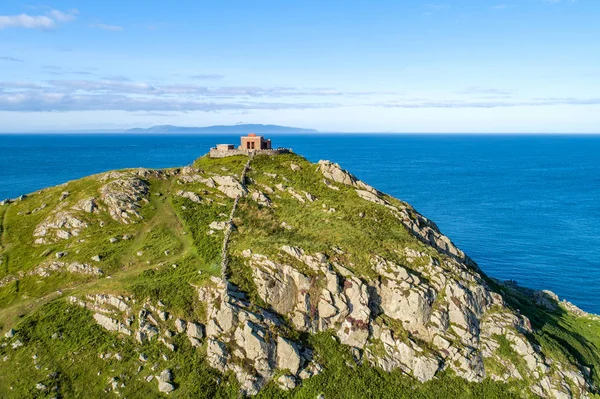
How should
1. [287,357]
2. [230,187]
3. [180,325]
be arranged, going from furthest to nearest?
[230,187]
[180,325]
[287,357]

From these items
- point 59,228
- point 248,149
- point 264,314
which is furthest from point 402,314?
point 59,228

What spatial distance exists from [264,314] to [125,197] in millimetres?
38061

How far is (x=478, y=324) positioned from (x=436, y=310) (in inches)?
263

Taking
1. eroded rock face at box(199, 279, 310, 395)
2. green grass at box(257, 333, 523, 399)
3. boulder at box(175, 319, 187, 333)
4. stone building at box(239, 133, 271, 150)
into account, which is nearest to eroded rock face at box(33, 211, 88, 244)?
boulder at box(175, 319, 187, 333)

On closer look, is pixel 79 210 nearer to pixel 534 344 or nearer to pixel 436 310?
pixel 436 310

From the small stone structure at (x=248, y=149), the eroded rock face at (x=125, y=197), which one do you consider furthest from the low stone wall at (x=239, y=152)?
the eroded rock face at (x=125, y=197)

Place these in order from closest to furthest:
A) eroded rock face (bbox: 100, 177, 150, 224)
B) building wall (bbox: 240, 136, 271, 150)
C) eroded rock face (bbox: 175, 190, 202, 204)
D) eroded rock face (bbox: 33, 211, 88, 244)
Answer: eroded rock face (bbox: 33, 211, 88, 244) → eroded rock face (bbox: 100, 177, 150, 224) → eroded rock face (bbox: 175, 190, 202, 204) → building wall (bbox: 240, 136, 271, 150)

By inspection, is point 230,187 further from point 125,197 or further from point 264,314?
point 264,314

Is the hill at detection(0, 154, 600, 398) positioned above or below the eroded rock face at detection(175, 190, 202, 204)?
below

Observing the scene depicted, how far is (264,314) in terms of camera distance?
163 feet

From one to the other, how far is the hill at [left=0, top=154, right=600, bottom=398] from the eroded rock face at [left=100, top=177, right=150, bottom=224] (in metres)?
0.49

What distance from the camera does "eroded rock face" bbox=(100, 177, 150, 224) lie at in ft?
224

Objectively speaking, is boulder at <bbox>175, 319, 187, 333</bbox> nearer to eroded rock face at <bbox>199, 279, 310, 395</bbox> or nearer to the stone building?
eroded rock face at <bbox>199, 279, 310, 395</bbox>

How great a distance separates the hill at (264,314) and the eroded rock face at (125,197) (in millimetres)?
488
